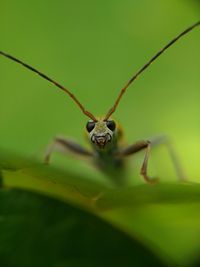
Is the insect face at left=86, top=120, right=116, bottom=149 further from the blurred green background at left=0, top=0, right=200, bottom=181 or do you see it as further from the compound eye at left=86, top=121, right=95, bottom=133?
the blurred green background at left=0, top=0, right=200, bottom=181

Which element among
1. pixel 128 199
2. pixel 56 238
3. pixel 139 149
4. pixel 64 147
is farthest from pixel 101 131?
pixel 128 199

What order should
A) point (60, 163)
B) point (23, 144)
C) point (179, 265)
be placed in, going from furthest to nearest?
point (60, 163)
point (23, 144)
point (179, 265)

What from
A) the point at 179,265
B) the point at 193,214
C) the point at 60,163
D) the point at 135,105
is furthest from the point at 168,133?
the point at 193,214

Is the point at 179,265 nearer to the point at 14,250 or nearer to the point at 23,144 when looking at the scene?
the point at 14,250

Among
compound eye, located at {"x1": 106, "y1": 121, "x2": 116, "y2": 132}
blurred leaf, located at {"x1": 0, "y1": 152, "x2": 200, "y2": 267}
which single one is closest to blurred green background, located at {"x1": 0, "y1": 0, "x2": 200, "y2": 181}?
compound eye, located at {"x1": 106, "y1": 121, "x2": 116, "y2": 132}

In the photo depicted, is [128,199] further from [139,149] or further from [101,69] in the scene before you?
[101,69]

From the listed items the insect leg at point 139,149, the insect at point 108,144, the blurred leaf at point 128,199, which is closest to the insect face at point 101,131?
the insect at point 108,144
